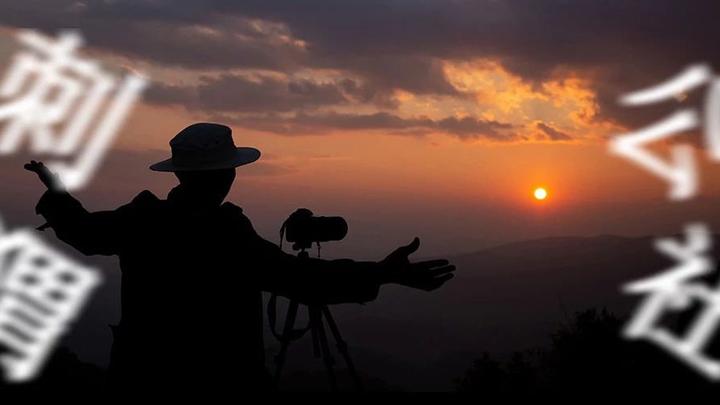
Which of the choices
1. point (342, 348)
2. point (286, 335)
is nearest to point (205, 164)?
point (286, 335)

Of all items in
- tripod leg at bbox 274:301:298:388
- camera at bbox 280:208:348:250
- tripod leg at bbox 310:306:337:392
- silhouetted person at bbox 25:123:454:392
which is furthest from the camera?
tripod leg at bbox 274:301:298:388

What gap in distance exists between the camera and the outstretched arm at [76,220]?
4.35 m

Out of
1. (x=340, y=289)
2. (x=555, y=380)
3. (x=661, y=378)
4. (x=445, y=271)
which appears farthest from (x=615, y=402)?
(x=555, y=380)

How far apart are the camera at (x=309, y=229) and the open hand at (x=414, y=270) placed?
77 centimetres

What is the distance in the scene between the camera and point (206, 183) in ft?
14.2

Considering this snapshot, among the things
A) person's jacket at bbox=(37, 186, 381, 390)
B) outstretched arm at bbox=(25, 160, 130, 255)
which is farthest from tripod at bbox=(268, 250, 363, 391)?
outstretched arm at bbox=(25, 160, 130, 255)

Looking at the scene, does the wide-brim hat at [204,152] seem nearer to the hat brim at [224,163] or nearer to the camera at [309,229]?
the hat brim at [224,163]

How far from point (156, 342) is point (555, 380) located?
19.3 m

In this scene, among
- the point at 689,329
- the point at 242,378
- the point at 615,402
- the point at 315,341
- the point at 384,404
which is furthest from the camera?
the point at 315,341

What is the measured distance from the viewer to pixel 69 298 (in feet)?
24.6

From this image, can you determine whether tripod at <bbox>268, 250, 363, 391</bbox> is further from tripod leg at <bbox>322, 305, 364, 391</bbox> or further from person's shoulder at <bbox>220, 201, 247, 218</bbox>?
person's shoulder at <bbox>220, 201, 247, 218</bbox>

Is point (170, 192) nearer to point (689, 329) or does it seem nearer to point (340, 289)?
point (340, 289)

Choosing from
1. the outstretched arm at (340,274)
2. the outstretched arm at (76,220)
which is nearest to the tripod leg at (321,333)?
the outstretched arm at (340,274)

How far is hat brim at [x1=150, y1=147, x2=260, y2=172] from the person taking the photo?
4.29 meters
